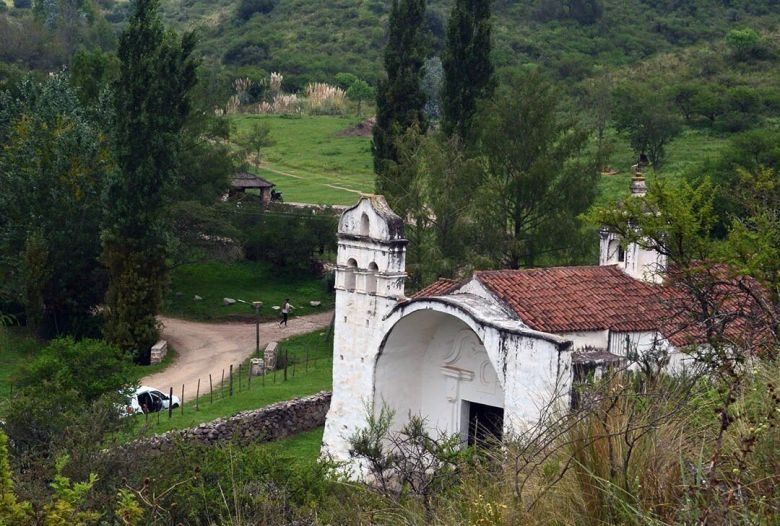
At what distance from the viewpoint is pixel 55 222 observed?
33.7 m

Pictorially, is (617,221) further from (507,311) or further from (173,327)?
(173,327)

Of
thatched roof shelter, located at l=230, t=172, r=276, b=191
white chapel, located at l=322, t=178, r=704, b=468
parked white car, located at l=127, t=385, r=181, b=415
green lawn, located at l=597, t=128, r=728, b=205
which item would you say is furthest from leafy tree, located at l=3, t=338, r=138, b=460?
green lawn, located at l=597, t=128, r=728, b=205

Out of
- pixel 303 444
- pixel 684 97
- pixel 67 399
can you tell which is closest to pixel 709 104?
pixel 684 97

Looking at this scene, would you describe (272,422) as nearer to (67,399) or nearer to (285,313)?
(67,399)

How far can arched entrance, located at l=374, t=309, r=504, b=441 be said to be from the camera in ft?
62.0

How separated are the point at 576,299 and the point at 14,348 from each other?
18592 mm

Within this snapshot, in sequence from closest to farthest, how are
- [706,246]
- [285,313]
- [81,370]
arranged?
[706,246], [81,370], [285,313]

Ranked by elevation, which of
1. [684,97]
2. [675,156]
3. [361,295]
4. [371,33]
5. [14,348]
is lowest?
[14,348]

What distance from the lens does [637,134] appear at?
157 feet

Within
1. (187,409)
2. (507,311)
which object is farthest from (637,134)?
(507,311)

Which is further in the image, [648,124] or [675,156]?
[675,156]

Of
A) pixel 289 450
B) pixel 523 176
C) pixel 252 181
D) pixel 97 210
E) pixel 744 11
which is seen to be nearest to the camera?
pixel 289 450

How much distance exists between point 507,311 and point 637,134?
31872 millimetres

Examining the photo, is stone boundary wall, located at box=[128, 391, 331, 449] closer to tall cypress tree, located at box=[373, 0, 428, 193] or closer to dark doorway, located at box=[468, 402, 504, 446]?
dark doorway, located at box=[468, 402, 504, 446]
